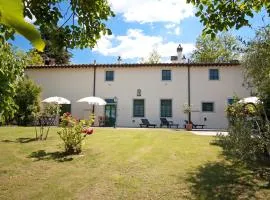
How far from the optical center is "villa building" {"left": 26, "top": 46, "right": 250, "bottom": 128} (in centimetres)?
2769

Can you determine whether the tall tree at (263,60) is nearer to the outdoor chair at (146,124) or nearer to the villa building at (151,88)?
the villa building at (151,88)

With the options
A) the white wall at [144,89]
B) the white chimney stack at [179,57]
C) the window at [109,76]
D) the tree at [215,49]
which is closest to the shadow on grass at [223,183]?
the white wall at [144,89]

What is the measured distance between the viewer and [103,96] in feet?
95.2

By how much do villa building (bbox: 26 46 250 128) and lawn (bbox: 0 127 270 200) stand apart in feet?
50.2

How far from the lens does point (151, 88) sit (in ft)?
94.0

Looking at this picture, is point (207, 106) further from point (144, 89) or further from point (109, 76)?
point (109, 76)

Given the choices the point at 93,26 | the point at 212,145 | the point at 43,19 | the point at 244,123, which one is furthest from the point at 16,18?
the point at 212,145

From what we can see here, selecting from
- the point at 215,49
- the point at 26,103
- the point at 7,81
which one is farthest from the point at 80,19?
the point at 215,49

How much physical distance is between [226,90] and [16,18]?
2862cm

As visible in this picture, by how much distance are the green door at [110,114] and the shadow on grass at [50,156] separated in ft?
55.9

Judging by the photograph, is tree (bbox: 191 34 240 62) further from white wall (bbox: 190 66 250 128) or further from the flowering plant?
the flowering plant

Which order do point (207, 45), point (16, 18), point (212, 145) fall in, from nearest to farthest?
point (16, 18)
point (212, 145)
point (207, 45)

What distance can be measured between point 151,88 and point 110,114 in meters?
4.30

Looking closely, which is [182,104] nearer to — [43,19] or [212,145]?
[212,145]
